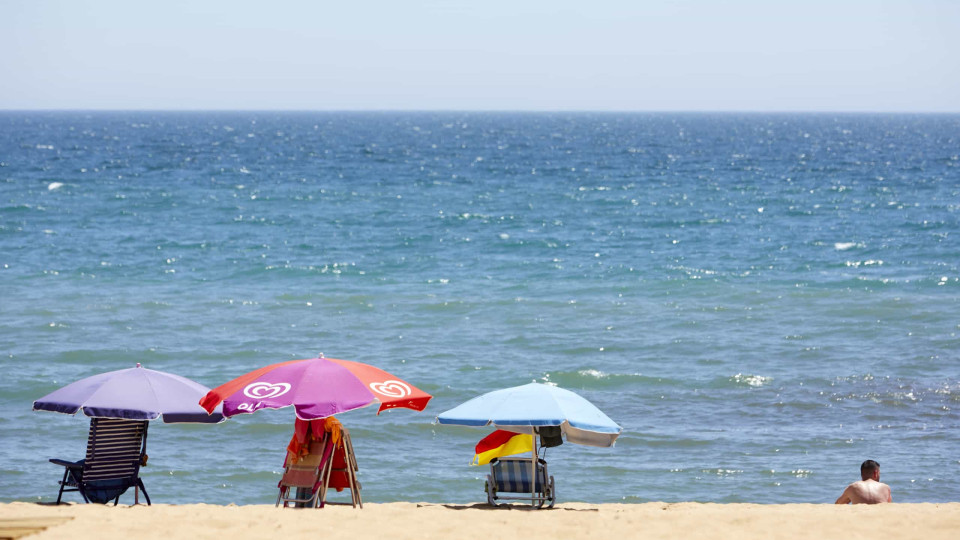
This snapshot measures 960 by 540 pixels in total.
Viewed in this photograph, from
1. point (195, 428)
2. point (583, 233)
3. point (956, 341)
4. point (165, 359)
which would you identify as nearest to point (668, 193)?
point (583, 233)

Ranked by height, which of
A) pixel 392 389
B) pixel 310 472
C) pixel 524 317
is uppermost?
pixel 392 389

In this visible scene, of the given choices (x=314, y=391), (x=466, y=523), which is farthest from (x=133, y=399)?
(x=466, y=523)

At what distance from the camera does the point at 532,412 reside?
1006 centimetres

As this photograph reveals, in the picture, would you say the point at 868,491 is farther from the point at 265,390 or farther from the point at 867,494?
the point at 265,390

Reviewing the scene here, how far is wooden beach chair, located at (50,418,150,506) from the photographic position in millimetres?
10820

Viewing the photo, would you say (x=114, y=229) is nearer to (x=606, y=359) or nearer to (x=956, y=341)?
(x=606, y=359)

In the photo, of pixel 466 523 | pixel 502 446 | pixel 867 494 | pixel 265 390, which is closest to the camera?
pixel 466 523

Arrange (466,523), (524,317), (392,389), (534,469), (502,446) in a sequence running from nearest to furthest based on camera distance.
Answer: (466,523) → (392,389) → (534,469) → (502,446) → (524,317)

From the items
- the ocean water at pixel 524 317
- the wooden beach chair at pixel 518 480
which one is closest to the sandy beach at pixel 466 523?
the wooden beach chair at pixel 518 480

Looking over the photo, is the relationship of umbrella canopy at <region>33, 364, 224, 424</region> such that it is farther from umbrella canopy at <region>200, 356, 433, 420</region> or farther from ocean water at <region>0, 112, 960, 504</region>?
ocean water at <region>0, 112, 960, 504</region>

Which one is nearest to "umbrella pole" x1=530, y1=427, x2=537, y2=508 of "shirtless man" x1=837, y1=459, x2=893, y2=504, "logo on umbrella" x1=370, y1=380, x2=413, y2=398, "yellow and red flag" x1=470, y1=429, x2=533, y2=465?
"yellow and red flag" x1=470, y1=429, x2=533, y2=465

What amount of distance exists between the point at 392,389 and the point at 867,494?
4983 millimetres

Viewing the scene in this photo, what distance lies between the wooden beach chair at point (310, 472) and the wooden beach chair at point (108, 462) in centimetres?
169

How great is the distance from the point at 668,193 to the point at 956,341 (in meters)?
29.5
